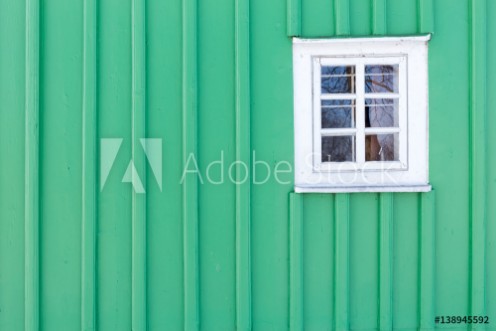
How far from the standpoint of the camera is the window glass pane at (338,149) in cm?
256

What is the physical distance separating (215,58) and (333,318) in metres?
1.80

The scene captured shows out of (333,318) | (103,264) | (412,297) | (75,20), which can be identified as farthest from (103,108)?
(412,297)

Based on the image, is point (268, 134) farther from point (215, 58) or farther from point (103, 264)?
point (103, 264)

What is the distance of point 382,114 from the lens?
8.41 feet

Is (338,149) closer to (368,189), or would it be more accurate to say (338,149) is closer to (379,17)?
(368,189)

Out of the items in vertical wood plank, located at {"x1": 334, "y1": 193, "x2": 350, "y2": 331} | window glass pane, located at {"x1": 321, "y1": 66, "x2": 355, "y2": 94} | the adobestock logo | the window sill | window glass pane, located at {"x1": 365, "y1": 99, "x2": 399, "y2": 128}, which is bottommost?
vertical wood plank, located at {"x1": 334, "y1": 193, "x2": 350, "y2": 331}

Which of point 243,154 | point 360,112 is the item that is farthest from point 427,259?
point 243,154

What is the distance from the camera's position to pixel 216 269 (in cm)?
251

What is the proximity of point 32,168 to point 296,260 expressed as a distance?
1734 mm

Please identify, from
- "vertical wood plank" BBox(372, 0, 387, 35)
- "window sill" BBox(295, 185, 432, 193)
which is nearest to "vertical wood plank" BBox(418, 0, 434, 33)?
"vertical wood plank" BBox(372, 0, 387, 35)

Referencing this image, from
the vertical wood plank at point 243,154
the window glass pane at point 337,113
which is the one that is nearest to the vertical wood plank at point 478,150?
the window glass pane at point 337,113

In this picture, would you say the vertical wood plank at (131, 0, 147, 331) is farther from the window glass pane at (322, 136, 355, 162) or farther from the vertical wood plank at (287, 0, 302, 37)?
the window glass pane at (322, 136, 355, 162)

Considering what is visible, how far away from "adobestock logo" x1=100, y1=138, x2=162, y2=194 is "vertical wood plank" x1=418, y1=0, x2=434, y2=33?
179cm

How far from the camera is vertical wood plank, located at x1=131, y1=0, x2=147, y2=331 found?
2477mm
